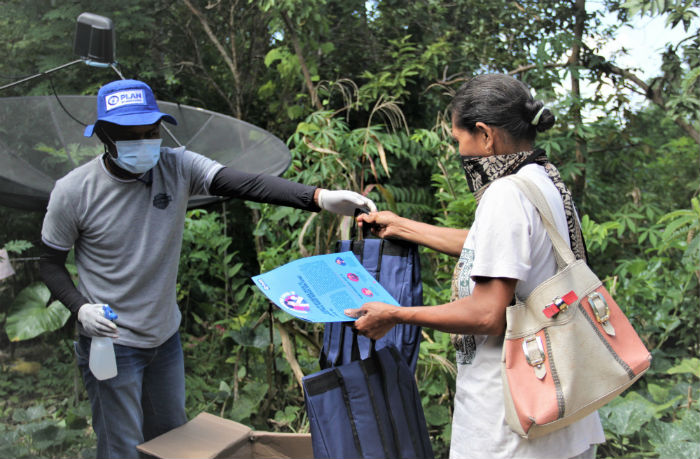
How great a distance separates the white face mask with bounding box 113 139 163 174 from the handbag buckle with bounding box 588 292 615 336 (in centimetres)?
146

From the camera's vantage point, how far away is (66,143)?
306 centimetres

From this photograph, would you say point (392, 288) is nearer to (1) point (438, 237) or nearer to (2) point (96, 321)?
(1) point (438, 237)

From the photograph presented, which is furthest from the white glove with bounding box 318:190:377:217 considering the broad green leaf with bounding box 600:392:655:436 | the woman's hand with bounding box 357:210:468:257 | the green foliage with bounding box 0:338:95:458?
the green foliage with bounding box 0:338:95:458

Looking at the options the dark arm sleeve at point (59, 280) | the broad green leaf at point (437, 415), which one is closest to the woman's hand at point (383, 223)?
the dark arm sleeve at point (59, 280)

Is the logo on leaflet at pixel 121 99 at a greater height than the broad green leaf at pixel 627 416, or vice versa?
the logo on leaflet at pixel 121 99

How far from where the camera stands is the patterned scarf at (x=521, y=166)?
1.47m

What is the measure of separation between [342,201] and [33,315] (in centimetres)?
239

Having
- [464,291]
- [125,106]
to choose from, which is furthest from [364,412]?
[125,106]

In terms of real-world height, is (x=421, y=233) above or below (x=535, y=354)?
above

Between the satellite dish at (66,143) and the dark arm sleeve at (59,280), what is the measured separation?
53 cm

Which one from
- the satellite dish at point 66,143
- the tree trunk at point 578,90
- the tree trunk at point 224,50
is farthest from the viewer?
the tree trunk at point 224,50

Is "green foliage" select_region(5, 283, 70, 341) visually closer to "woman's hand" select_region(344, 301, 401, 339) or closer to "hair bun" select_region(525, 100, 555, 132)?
"woman's hand" select_region(344, 301, 401, 339)

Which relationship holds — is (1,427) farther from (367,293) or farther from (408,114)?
(408,114)

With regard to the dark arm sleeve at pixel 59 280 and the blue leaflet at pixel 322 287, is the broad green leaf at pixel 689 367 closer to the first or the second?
the blue leaflet at pixel 322 287
